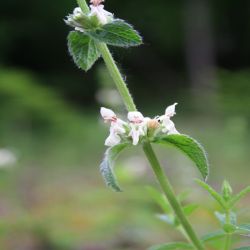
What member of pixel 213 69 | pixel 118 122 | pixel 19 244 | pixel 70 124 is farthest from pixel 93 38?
pixel 213 69

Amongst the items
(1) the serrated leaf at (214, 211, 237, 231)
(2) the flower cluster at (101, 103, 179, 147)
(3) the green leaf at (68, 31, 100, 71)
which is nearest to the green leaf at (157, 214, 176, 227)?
(1) the serrated leaf at (214, 211, 237, 231)

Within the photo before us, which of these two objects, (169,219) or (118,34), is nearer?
(118,34)

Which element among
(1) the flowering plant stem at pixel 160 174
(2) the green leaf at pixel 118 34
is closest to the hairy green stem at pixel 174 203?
(1) the flowering plant stem at pixel 160 174

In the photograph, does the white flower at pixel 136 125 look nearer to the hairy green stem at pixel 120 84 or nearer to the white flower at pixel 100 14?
the hairy green stem at pixel 120 84

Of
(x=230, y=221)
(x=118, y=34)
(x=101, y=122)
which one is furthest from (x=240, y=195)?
(x=101, y=122)

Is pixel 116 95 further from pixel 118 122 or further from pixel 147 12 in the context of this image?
pixel 147 12

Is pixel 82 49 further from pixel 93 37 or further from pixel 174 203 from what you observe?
pixel 174 203
